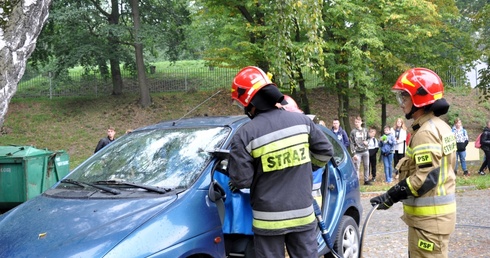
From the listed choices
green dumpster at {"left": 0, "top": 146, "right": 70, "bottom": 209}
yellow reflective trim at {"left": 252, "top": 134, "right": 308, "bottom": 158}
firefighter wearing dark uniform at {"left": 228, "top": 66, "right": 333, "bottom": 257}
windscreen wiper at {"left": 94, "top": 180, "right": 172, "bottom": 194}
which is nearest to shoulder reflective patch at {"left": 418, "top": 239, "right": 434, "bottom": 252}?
firefighter wearing dark uniform at {"left": 228, "top": 66, "right": 333, "bottom": 257}

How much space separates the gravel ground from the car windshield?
2.74 m

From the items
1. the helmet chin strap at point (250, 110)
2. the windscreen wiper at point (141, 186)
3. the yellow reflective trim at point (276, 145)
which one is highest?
the helmet chin strap at point (250, 110)

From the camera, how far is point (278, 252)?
3502 mm

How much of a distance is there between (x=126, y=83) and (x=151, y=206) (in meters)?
24.8

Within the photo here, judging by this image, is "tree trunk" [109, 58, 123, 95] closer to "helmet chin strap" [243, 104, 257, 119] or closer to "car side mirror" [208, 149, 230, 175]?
"car side mirror" [208, 149, 230, 175]

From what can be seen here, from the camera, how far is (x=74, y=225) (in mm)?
3398

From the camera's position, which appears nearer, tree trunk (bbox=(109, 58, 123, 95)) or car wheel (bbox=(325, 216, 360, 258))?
car wheel (bbox=(325, 216, 360, 258))

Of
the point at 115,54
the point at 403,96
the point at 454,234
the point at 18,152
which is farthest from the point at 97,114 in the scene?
the point at 403,96

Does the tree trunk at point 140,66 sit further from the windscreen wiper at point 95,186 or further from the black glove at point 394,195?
the black glove at point 394,195

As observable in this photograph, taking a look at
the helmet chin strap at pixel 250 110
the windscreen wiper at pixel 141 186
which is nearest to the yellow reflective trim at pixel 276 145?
the helmet chin strap at pixel 250 110

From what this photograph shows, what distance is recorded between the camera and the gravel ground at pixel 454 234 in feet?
20.5

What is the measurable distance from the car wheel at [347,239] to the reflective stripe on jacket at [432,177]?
1417mm

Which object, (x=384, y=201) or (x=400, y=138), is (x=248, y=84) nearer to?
(x=384, y=201)

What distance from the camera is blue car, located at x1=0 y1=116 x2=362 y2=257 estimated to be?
3.24 meters
